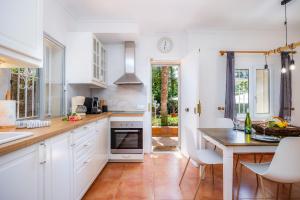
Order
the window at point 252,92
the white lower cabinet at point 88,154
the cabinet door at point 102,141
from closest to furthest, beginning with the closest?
the white lower cabinet at point 88,154
the cabinet door at point 102,141
the window at point 252,92

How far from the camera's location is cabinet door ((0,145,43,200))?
1.00 meters

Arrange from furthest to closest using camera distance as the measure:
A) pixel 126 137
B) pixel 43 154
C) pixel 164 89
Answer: pixel 164 89 → pixel 126 137 → pixel 43 154

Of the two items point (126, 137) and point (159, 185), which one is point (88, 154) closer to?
point (159, 185)

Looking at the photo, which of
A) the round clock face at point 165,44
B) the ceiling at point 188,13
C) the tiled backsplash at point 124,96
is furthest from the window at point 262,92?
the tiled backsplash at point 124,96

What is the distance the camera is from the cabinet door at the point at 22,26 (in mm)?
1279

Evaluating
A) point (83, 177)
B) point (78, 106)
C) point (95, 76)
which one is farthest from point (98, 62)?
point (83, 177)

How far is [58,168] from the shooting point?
162cm

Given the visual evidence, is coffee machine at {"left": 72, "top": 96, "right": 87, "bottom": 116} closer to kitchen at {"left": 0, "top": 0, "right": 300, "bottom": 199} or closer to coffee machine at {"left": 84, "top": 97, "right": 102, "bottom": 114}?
kitchen at {"left": 0, "top": 0, "right": 300, "bottom": 199}

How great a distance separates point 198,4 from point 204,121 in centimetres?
221

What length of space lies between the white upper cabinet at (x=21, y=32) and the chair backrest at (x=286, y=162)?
6.92ft

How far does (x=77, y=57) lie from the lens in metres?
3.24

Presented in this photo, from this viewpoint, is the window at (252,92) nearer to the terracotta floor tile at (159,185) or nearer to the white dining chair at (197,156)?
the terracotta floor tile at (159,185)

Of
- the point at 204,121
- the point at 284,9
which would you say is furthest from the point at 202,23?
the point at 204,121

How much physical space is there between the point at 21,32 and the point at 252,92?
415cm
